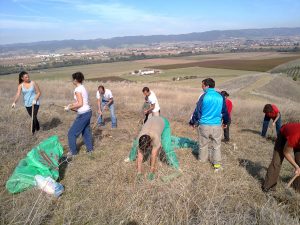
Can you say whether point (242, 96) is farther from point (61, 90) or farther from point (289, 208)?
point (289, 208)

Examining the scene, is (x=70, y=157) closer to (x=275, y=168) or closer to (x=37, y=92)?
(x=37, y=92)

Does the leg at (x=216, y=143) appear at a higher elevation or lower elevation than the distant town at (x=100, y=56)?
higher

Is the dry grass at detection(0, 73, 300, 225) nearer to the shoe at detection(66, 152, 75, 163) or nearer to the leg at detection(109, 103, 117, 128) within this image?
the shoe at detection(66, 152, 75, 163)

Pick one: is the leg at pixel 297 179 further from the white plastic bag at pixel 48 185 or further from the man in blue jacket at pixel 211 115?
the white plastic bag at pixel 48 185

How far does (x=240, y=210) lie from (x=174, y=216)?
818mm

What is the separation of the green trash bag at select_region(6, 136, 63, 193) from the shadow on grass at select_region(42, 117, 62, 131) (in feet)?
10.3

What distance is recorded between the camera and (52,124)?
25.6ft

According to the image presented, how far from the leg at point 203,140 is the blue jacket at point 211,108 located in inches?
4.0

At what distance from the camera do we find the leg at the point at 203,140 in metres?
4.64

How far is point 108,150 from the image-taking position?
545cm

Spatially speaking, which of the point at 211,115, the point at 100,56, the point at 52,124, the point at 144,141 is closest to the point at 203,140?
the point at 211,115

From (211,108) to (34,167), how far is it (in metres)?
2.75

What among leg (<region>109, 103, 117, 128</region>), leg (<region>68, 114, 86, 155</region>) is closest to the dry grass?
leg (<region>68, 114, 86, 155</region>)

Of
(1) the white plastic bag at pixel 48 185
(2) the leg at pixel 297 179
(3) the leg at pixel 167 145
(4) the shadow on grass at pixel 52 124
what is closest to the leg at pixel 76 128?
(1) the white plastic bag at pixel 48 185
